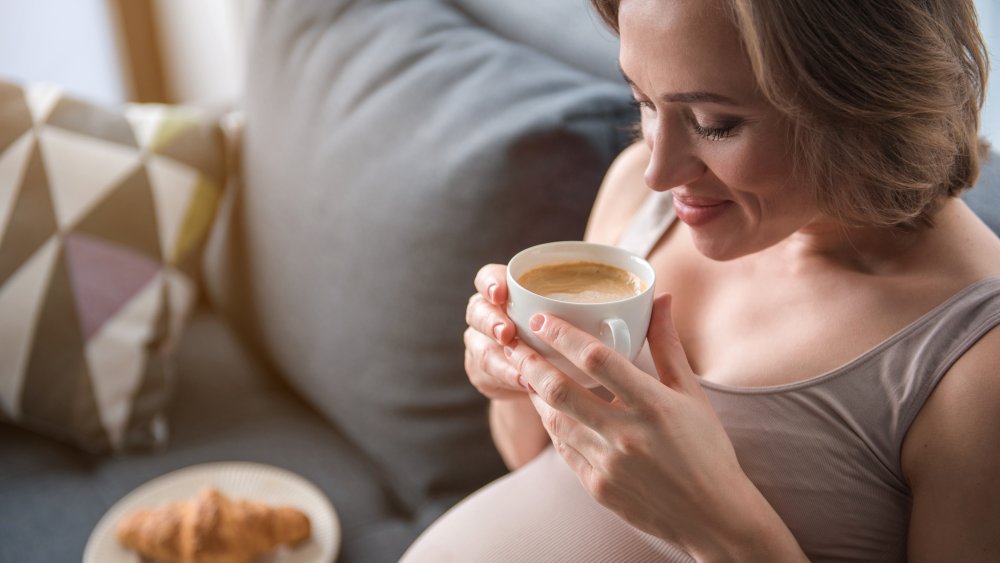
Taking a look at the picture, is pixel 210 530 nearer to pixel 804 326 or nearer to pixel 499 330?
pixel 499 330

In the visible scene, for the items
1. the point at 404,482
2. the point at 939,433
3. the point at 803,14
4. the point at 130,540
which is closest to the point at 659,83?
the point at 803,14

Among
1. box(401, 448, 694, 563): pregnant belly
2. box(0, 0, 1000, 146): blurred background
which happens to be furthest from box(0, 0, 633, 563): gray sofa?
box(0, 0, 1000, 146): blurred background

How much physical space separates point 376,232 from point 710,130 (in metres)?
0.64

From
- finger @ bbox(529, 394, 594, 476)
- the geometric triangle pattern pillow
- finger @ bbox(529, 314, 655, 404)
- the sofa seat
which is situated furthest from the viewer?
the geometric triangle pattern pillow

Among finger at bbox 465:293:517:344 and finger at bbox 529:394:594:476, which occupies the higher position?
finger at bbox 465:293:517:344

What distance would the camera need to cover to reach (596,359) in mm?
649

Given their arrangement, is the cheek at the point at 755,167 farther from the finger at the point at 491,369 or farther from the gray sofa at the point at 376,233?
the gray sofa at the point at 376,233

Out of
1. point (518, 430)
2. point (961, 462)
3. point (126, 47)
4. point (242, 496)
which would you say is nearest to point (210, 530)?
point (242, 496)

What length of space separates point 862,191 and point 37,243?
4.16 ft

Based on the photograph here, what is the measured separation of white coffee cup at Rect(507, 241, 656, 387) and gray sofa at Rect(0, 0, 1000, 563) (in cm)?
32

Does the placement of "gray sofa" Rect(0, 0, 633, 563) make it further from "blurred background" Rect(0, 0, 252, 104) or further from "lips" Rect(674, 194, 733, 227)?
"blurred background" Rect(0, 0, 252, 104)

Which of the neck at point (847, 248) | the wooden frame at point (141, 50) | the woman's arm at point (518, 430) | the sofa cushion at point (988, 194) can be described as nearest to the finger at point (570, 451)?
the woman's arm at point (518, 430)

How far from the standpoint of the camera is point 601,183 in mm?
1135

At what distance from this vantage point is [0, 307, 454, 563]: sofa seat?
4.13 feet
